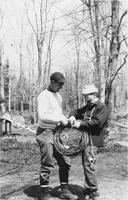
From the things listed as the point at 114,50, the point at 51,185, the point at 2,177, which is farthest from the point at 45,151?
the point at 114,50

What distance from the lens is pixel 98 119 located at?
14.0 ft

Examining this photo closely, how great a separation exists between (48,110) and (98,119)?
2.25 feet

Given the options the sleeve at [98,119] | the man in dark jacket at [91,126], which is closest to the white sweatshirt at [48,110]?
the man in dark jacket at [91,126]

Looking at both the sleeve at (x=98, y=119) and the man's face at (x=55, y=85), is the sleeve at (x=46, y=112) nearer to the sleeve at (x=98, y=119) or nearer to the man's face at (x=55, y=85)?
the man's face at (x=55, y=85)

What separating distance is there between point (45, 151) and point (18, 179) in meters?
1.78

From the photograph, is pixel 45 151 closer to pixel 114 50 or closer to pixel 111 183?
pixel 111 183

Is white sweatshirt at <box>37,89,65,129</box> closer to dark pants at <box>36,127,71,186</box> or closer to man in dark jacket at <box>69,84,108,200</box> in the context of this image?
dark pants at <box>36,127,71,186</box>

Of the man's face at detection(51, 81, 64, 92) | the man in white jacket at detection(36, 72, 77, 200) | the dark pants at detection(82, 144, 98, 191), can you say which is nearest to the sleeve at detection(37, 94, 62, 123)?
the man in white jacket at detection(36, 72, 77, 200)

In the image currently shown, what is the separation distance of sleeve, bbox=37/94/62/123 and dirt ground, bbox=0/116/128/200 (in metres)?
1.14

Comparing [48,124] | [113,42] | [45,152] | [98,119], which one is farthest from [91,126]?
[113,42]

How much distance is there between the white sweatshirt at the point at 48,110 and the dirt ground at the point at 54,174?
108cm

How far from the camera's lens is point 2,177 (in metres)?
5.96

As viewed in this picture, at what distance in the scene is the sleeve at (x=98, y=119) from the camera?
427 cm

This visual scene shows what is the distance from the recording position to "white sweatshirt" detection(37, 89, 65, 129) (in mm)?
4195
